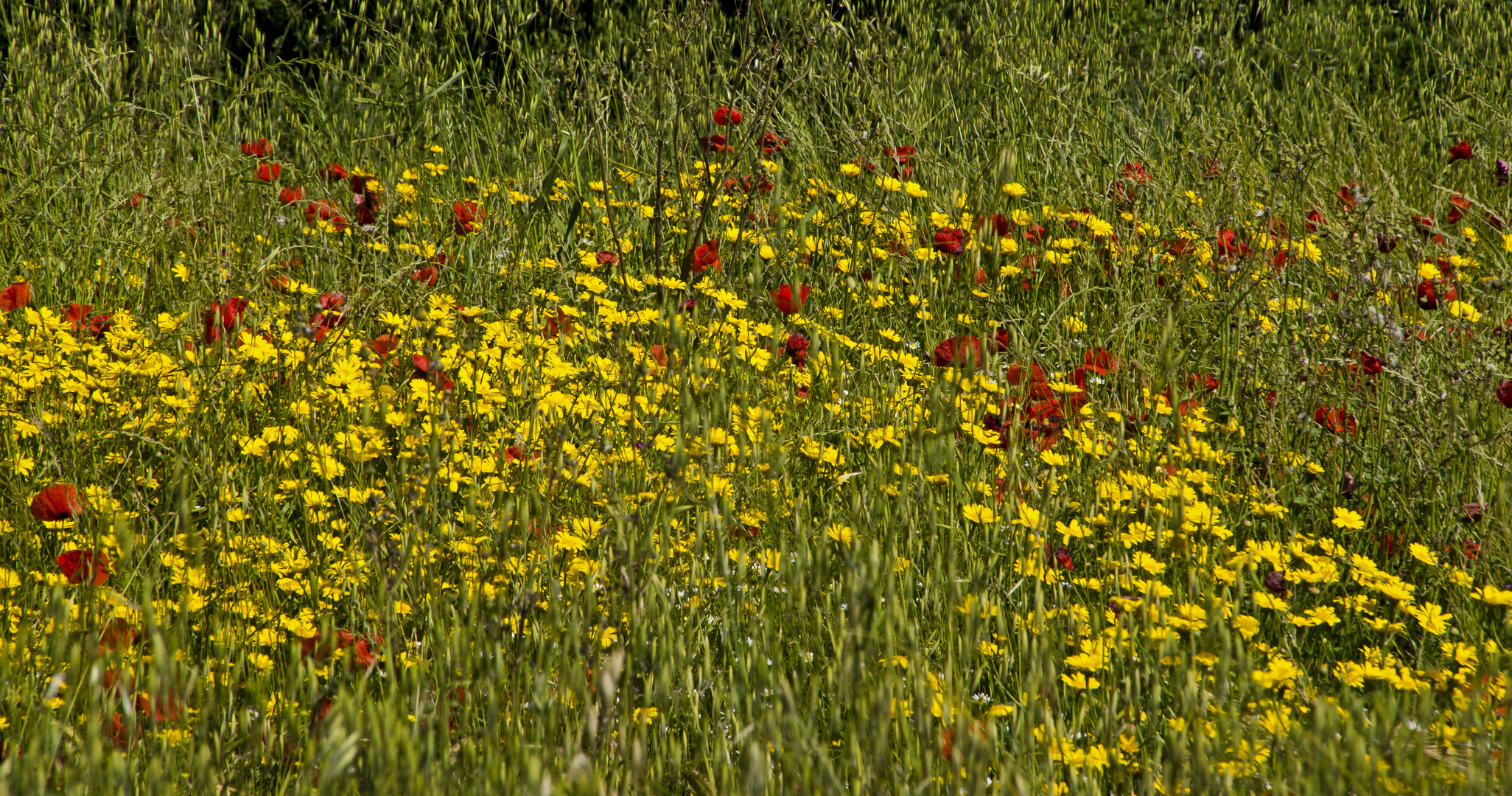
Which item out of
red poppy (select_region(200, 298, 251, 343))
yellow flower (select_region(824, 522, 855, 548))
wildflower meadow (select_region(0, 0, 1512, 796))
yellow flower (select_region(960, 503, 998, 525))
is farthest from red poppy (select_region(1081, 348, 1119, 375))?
red poppy (select_region(200, 298, 251, 343))

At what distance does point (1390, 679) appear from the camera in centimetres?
140

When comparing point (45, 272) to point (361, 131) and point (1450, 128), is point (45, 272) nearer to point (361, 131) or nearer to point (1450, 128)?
point (361, 131)

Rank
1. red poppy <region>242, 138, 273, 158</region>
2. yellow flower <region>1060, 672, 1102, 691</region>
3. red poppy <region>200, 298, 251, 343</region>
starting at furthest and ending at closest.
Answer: red poppy <region>242, 138, 273, 158</region> → red poppy <region>200, 298, 251, 343</region> → yellow flower <region>1060, 672, 1102, 691</region>

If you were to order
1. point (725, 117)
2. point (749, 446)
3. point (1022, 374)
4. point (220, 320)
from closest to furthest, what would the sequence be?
point (749, 446), point (220, 320), point (1022, 374), point (725, 117)

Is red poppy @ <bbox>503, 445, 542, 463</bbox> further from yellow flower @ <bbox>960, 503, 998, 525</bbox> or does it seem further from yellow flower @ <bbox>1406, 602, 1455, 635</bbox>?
yellow flower @ <bbox>1406, 602, 1455, 635</bbox>

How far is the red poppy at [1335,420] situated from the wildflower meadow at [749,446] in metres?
0.02

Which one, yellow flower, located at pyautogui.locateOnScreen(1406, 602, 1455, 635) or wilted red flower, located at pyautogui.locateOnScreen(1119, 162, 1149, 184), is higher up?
wilted red flower, located at pyautogui.locateOnScreen(1119, 162, 1149, 184)

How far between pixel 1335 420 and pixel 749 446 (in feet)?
3.48

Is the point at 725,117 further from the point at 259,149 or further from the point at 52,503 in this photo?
the point at 52,503

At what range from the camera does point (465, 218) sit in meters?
2.83

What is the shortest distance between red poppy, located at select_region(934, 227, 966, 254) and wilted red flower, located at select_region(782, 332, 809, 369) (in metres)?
0.43

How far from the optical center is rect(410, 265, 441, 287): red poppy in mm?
2490

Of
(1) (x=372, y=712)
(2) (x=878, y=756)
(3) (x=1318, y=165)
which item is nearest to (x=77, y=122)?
(1) (x=372, y=712)

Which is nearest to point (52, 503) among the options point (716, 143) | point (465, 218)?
point (465, 218)
